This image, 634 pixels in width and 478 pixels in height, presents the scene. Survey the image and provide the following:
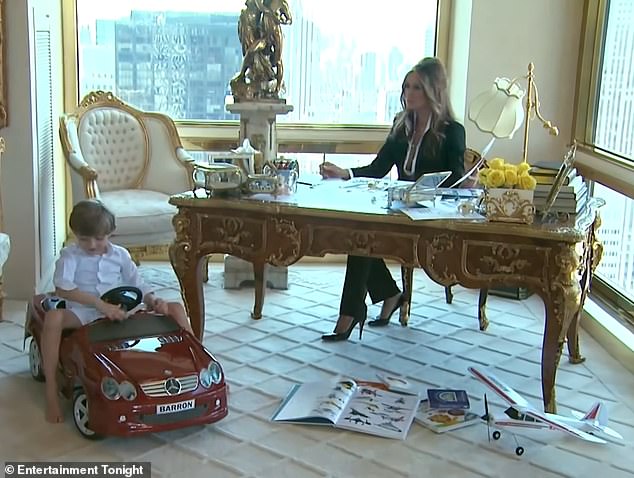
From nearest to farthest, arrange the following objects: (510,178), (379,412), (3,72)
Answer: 1. (510,178)
2. (379,412)
3. (3,72)

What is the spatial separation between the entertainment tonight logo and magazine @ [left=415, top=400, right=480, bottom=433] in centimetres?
107

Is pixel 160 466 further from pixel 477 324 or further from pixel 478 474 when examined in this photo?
pixel 477 324

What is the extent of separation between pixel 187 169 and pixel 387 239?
6.99 feet

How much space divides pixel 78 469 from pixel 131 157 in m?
2.70

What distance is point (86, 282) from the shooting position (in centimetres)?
337

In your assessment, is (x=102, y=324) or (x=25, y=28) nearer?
(x=102, y=324)

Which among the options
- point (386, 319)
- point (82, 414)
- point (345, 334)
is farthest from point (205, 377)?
point (386, 319)

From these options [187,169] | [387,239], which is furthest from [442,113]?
[187,169]

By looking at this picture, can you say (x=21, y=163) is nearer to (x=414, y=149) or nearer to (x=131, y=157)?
(x=131, y=157)

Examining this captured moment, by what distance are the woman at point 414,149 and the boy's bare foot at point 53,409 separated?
142 cm

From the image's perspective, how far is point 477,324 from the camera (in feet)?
14.9

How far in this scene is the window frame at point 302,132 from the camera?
5449 millimetres

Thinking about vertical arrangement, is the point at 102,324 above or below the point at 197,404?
above

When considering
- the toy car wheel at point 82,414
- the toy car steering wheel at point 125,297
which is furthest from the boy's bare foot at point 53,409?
the toy car steering wheel at point 125,297
